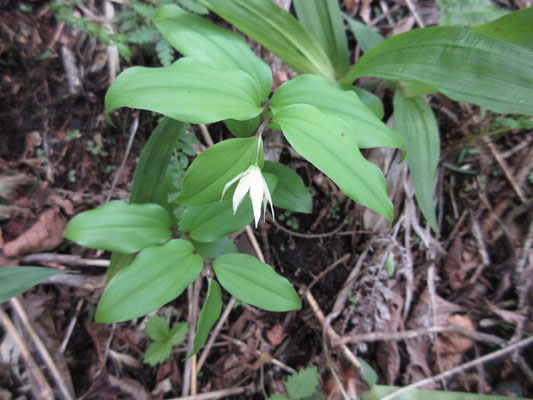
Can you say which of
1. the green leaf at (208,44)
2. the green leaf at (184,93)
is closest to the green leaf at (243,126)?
the green leaf at (208,44)

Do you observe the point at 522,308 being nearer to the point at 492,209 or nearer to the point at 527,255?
the point at 527,255

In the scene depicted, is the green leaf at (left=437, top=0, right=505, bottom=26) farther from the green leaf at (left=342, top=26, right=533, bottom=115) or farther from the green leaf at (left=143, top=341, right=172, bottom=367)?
the green leaf at (left=143, top=341, right=172, bottom=367)

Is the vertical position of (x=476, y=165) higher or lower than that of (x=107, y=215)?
lower

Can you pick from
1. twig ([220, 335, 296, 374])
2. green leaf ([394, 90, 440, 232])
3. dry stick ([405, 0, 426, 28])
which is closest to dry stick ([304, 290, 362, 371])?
twig ([220, 335, 296, 374])

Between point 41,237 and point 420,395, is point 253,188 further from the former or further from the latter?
point 420,395

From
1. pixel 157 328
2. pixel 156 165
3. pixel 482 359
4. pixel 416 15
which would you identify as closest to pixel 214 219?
pixel 156 165

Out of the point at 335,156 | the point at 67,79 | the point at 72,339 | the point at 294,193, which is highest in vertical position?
the point at 67,79

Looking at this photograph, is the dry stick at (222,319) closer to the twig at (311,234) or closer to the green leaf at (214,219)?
the twig at (311,234)

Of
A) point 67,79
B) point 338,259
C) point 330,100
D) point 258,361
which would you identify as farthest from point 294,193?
point 67,79
